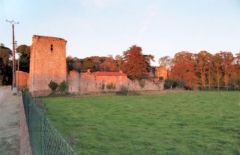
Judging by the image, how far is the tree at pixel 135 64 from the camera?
63469 millimetres

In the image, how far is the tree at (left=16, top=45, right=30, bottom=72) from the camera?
58.9m

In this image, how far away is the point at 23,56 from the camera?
59.9 meters

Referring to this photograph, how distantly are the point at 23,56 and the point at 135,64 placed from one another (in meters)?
19.9

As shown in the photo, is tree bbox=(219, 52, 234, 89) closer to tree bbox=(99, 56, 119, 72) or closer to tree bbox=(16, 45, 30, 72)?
tree bbox=(99, 56, 119, 72)

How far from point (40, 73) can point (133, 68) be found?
902 inches

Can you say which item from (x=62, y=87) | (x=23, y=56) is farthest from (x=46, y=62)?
(x=23, y=56)

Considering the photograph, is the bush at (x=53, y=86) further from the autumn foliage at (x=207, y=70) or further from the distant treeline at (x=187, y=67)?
the autumn foliage at (x=207, y=70)

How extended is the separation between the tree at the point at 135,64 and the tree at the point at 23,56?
18.0 meters

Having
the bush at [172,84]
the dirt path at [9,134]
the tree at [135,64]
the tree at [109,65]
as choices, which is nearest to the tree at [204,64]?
Answer: the bush at [172,84]

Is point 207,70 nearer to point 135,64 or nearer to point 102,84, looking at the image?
point 135,64

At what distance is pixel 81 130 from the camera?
12.2 metres

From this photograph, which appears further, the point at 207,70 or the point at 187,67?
the point at 207,70

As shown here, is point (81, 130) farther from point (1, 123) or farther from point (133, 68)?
point (133, 68)

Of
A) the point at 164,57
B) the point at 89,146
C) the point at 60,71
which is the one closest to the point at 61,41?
the point at 60,71
